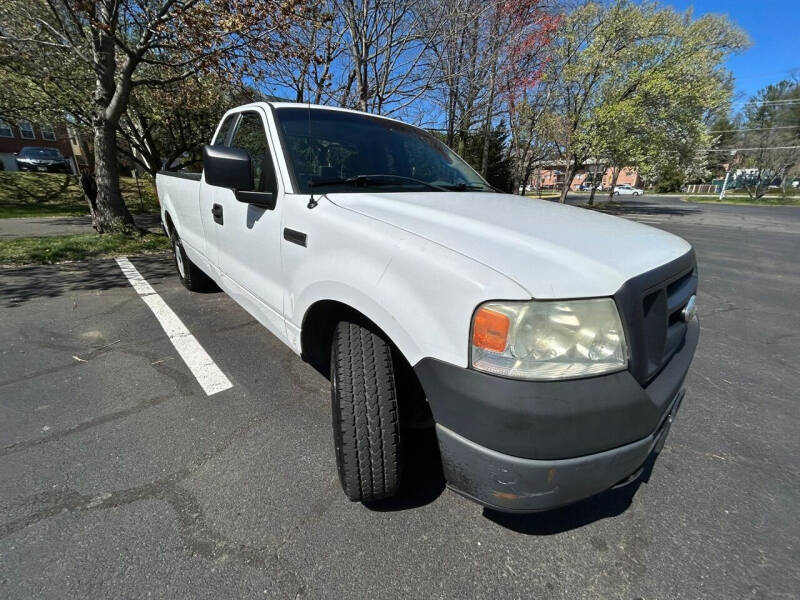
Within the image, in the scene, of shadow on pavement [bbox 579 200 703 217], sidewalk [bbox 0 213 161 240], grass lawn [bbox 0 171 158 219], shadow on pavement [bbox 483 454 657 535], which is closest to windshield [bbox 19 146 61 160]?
grass lawn [bbox 0 171 158 219]

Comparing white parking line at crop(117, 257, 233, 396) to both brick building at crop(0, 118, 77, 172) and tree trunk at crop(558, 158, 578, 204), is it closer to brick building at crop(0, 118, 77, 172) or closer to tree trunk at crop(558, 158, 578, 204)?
tree trunk at crop(558, 158, 578, 204)

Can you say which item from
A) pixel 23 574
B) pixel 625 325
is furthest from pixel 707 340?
pixel 23 574

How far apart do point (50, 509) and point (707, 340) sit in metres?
5.18

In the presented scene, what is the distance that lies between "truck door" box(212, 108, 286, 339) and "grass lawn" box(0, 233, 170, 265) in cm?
525

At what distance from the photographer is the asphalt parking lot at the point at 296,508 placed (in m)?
1.38

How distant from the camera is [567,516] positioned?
1.70 meters

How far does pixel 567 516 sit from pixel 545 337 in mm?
1120

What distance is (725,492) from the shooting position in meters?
1.83

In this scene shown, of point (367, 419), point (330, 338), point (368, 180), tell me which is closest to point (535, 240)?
point (367, 419)

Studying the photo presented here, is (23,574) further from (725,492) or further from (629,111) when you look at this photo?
(629,111)

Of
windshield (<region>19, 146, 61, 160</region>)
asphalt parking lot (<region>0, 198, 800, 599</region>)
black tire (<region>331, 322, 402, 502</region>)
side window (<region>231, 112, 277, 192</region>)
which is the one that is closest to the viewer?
asphalt parking lot (<region>0, 198, 800, 599</region>)

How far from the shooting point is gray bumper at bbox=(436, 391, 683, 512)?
3.75ft

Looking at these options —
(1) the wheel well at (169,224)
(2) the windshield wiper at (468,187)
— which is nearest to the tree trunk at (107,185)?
(1) the wheel well at (169,224)

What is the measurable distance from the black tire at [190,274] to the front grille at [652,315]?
442cm
